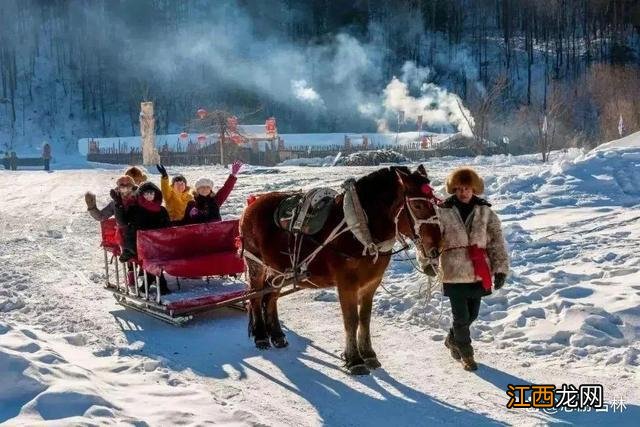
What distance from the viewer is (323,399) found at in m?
5.39

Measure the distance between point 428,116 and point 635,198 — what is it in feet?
174

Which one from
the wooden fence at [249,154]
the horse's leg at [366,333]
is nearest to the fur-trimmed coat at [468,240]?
the horse's leg at [366,333]

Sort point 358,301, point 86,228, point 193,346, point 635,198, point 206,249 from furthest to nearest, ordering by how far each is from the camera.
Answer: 1. point 86,228
2. point 635,198
3. point 206,249
4. point 193,346
5. point 358,301

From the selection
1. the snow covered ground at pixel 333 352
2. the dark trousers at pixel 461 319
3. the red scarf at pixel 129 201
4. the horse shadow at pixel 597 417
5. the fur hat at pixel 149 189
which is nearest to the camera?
the horse shadow at pixel 597 417

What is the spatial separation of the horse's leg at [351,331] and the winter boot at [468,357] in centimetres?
83

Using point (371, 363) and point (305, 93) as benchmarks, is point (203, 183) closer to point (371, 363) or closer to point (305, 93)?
→ point (371, 363)

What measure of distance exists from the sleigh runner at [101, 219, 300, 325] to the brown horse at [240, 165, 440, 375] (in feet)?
1.75

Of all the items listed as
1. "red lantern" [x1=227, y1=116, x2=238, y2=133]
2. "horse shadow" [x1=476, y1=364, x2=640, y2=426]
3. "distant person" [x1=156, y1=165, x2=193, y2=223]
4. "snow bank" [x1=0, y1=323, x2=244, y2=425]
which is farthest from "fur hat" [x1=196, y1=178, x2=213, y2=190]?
"red lantern" [x1=227, y1=116, x2=238, y2=133]

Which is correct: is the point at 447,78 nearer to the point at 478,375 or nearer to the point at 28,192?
the point at 28,192

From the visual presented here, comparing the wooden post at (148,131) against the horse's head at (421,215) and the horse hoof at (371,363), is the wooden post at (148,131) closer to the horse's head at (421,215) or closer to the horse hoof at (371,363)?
the horse hoof at (371,363)

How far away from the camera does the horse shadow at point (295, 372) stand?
5.02 metres

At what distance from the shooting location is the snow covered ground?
16.0 feet

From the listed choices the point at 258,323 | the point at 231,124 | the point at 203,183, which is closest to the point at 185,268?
the point at 258,323

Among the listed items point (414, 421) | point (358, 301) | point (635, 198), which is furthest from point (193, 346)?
point (635, 198)
